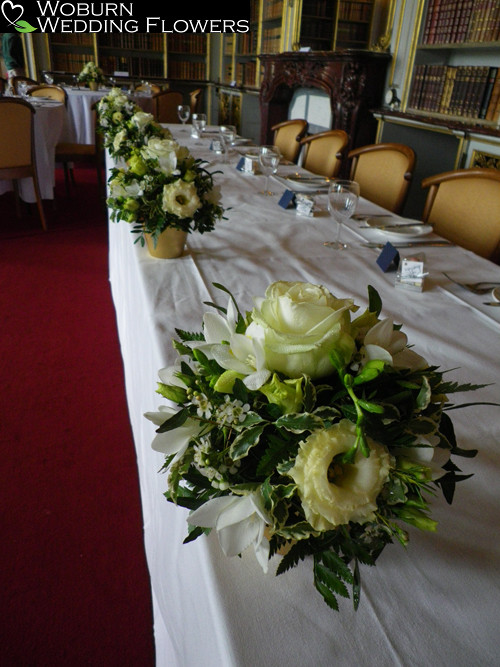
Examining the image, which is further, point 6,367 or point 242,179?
point 242,179

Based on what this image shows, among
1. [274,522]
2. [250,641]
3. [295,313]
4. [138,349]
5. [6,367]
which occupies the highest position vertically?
[295,313]

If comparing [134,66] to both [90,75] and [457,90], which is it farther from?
[457,90]

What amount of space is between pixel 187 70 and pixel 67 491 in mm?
7884

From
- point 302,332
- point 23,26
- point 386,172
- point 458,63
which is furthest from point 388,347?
point 23,26

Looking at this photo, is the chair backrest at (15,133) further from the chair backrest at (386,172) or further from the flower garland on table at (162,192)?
the flower garland on table at (162,192)

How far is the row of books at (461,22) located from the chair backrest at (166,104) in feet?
10.8

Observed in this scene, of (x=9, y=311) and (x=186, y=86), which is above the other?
(x=186, y=86)

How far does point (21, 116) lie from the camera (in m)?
3.01

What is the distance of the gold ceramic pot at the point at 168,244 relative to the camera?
1.17m

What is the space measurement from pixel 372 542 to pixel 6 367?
1.87 meters

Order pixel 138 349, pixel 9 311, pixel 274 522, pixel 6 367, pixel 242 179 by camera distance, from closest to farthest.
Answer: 1. pixel 274 522
2. pixel 138 349
3. pixel 6 367
4. pixel 242 179
5. pixel 9 311

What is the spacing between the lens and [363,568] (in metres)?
0.49

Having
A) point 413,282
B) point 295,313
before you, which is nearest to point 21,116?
point 413,282

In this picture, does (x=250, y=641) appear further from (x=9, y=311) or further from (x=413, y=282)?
(x=9, y=311)
